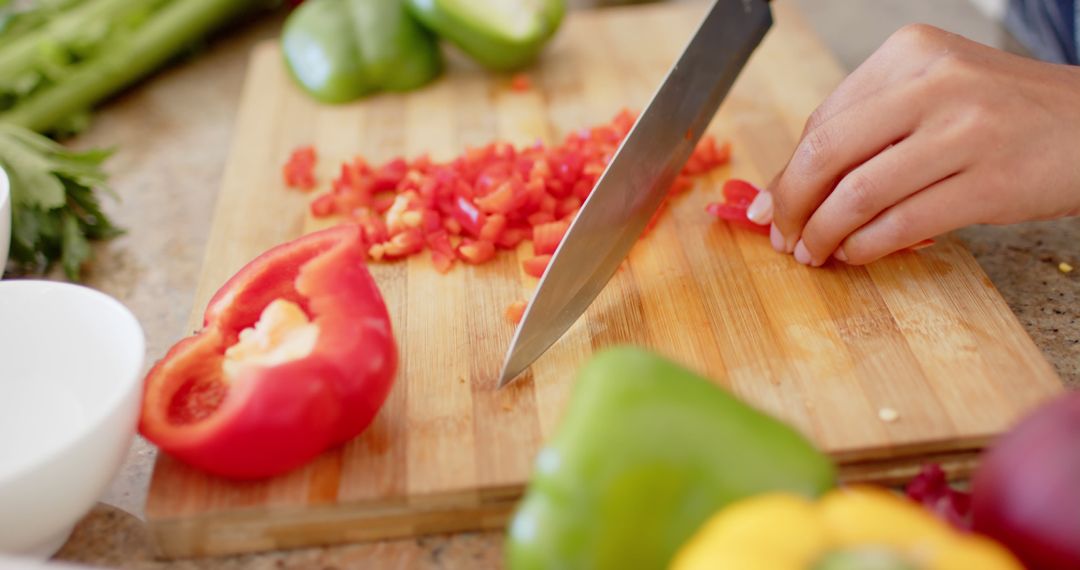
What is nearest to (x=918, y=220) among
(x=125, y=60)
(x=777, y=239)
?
(x=777, y=239)

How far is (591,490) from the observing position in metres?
0.90

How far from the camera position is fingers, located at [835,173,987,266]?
1.32 meters

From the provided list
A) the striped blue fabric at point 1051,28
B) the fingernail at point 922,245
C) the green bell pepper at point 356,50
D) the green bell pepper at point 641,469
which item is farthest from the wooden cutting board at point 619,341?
the striped blue fabric at point 1051,28

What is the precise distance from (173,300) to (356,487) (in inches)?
25.9

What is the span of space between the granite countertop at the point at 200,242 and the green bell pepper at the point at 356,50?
258mm

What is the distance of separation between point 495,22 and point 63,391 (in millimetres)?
1074

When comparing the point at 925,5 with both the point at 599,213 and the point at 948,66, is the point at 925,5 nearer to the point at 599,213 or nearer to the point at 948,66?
the point at 948,66

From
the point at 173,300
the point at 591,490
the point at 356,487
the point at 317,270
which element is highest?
the point at 591,490

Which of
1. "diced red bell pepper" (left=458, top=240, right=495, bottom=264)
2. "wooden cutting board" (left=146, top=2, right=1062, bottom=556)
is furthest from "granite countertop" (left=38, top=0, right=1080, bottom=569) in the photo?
"diced red bell pepper" (left=458, top=240, right=495, bottom=264)

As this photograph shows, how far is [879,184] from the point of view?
52.7 inches

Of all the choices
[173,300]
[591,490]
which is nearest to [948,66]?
[591,490]

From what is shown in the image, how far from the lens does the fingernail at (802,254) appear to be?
144 cm

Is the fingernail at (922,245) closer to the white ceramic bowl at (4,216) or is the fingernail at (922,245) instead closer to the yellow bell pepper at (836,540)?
the yellow bell pepper at (836,540)

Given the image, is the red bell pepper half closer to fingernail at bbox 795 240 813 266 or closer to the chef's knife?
the chef's knife
